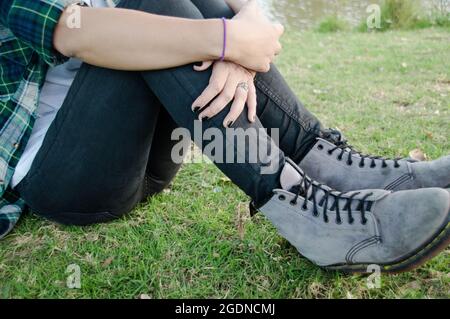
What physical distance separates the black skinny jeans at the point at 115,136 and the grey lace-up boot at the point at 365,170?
1.10 ft

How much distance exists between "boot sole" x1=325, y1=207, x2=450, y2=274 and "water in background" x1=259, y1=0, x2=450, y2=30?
8.66m

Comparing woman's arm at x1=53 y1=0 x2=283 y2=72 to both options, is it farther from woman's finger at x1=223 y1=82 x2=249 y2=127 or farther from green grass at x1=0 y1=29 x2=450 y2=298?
green grass at x1=0 y1=29 x2=450 y2=298

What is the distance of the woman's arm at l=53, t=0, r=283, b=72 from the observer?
126 cm

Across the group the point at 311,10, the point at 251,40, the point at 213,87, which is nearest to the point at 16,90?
the point at 213,87

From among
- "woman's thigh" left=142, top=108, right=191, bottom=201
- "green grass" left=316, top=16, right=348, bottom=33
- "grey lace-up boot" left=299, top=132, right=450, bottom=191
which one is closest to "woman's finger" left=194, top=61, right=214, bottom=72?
"woman's thigh" left=142, top=108, right=191, bottom=201

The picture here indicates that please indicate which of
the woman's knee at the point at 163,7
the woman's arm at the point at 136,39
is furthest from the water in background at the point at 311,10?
the woman's arm at the point at 136,39

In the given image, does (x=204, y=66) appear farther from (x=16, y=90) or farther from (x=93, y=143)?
(x=16, y=90)

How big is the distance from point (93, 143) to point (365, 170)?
3.23 feet

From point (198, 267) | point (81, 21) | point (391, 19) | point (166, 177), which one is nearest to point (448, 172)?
point (198, 267)

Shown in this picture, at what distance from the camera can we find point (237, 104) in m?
1.32

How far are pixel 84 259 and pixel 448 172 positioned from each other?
1.32 metres

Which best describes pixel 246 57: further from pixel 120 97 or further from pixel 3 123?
pixel 3 123

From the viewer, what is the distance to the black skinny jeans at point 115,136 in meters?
1.32

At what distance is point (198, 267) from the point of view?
60.5 inches
